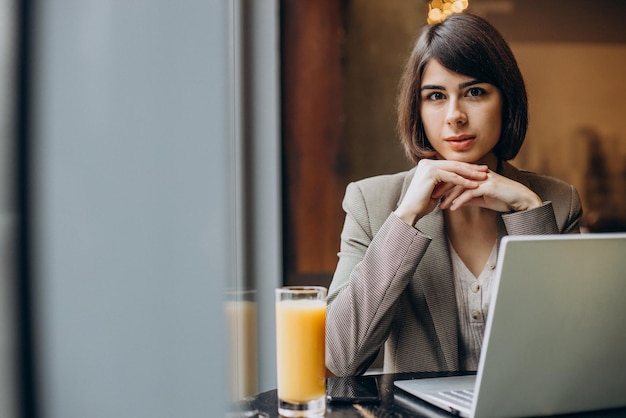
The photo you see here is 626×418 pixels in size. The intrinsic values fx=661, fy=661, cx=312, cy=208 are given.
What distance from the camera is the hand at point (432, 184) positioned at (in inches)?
51.5

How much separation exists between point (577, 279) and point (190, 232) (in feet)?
1.61

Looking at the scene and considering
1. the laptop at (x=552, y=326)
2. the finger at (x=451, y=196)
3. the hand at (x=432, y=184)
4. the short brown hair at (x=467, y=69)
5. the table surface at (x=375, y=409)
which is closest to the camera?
the laptop at (x=552, y=326)

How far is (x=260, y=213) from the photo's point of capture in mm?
2412

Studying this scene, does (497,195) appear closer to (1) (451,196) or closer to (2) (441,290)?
(1) (451,196)

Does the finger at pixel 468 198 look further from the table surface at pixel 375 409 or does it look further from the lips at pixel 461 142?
the table surface at pixel 375 409

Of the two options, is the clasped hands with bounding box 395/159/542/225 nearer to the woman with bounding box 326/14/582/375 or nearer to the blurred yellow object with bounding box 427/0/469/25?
the woman with bounding box 326/14/582/375

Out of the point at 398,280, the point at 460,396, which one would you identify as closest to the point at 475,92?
the point at 398,280

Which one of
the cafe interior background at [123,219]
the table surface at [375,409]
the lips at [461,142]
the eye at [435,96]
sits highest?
the eye at [435,96]

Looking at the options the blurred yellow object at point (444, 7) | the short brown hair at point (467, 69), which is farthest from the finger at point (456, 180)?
the blurred yellow object at point (444, 7)

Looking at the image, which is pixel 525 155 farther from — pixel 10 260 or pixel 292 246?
pixel 10 260

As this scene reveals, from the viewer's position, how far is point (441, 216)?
60.2 inches

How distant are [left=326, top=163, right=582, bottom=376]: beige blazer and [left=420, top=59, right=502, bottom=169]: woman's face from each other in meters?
0.11

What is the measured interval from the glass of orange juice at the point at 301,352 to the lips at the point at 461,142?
816 mm

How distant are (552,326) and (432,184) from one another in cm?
62
